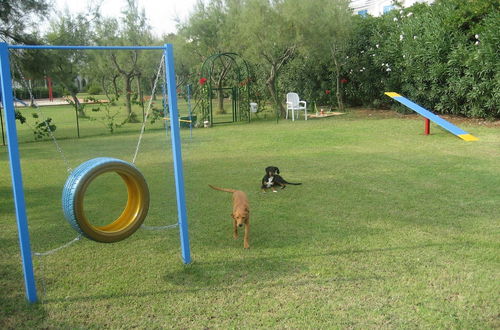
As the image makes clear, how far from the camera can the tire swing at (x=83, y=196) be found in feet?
10.6

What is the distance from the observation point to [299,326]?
293cm

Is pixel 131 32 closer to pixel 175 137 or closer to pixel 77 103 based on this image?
pixel 77 103

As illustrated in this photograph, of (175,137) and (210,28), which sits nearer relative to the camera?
(175,137)

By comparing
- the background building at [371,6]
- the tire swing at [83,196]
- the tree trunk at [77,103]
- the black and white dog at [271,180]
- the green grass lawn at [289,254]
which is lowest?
the green grass lawn at [289,254]

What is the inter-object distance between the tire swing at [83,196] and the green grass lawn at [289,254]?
0.45 metres

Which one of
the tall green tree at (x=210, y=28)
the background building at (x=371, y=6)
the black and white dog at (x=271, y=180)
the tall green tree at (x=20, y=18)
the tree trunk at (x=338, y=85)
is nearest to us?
the black and white dog at (x=271, y=180)

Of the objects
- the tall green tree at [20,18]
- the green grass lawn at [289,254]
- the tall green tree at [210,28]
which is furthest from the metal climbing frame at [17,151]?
the tall green tree at [210,28]

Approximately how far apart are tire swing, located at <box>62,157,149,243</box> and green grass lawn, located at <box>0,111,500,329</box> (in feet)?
1.49

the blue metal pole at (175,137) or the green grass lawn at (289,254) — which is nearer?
the green grass lawn at (289,254)

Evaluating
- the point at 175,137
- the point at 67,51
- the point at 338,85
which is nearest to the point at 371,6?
the point at 338,85

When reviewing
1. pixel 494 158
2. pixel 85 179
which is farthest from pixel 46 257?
pixel 494 158

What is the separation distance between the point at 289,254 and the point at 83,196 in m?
1.85

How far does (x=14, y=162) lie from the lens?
10.5 feet

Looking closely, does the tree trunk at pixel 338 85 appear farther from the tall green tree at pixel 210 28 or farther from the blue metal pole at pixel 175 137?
the blue metal pole at pixel 175 137
